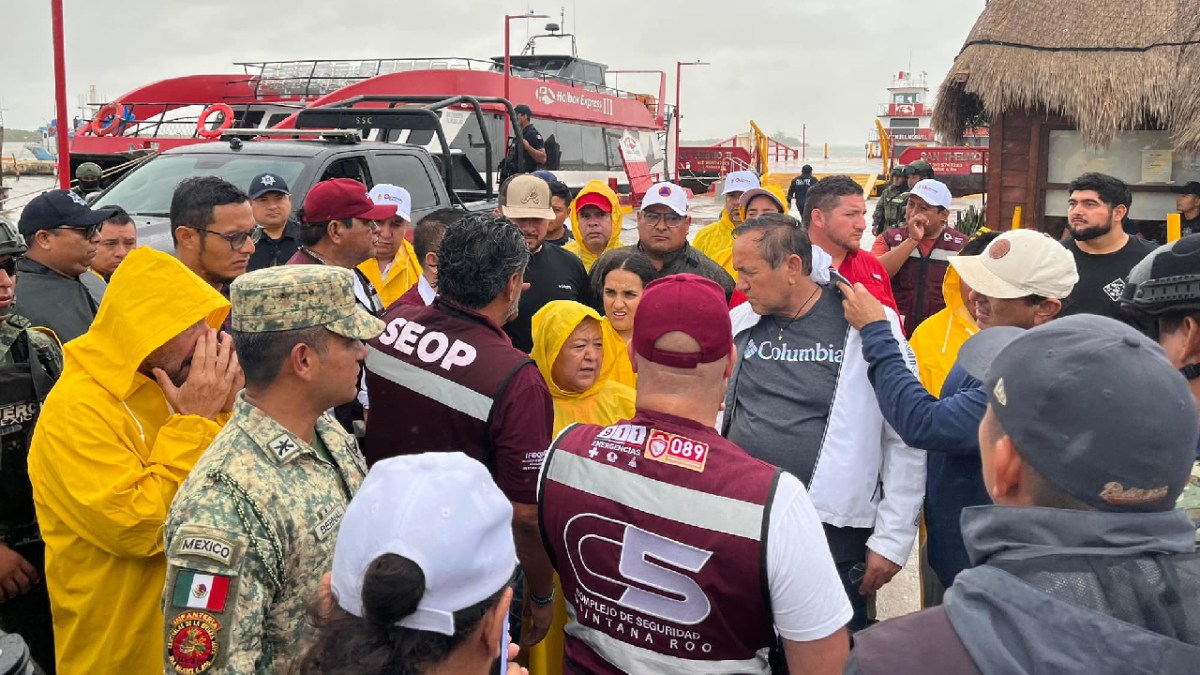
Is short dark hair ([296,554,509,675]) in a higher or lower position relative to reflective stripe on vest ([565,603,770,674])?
higher

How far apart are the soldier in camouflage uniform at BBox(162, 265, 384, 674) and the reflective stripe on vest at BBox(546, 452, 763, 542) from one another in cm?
54

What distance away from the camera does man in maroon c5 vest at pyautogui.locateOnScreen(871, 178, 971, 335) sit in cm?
578

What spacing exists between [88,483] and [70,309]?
184cm

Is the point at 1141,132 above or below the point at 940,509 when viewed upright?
above

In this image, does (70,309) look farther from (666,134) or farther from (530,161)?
(666,134)

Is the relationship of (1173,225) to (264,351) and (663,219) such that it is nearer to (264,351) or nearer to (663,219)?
(663,219)

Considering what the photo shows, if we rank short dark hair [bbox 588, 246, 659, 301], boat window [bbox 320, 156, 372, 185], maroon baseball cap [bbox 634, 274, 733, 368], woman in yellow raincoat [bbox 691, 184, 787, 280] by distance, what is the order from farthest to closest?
boat window [bbox 320, 156, 372, 185], woman in yellow raincoat [bbox 691, 184, 787, 280], short dark hair [bbox 588, 246, 659, 301], maroon baseball cap [bbox 634, 274, 733, 368]

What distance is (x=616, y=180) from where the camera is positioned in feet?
64.5

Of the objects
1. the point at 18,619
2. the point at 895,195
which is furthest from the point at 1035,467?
the point at 895,195

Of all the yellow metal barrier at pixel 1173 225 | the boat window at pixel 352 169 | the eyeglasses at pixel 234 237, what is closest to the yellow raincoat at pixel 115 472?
the eyeglasses at pixel 234 237

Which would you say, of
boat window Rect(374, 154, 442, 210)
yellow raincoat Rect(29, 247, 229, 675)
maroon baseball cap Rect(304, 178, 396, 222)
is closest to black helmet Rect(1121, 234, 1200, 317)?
yellow raincoat Rect(29, 247, 229, 675)

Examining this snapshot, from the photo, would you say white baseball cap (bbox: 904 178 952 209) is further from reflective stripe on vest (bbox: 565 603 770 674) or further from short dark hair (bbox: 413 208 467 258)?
reflective stripe on vest (bbox: 565 603 770 674)

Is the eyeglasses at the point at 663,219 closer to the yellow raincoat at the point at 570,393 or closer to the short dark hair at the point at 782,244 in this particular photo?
the yellow raincoat at the point at 570,393

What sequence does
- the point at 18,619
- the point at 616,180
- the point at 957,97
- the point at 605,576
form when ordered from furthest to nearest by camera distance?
the point at 616,180 → the point at 957,97 → the point at 18,619 → the point at 605,576
